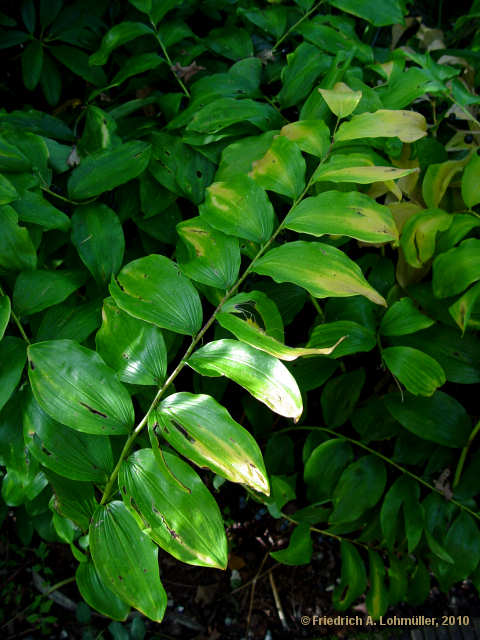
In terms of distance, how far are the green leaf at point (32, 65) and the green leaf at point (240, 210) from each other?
51 cm

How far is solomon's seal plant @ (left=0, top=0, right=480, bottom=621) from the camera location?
53 centimetres

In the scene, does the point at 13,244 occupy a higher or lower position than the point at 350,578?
higher

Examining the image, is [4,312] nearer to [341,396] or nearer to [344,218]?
[344,218]

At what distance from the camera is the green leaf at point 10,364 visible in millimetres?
589

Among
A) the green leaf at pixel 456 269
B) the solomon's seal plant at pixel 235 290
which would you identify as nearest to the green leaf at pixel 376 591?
the solomon's seal plant at pixel 235 290

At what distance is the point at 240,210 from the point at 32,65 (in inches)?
23.2

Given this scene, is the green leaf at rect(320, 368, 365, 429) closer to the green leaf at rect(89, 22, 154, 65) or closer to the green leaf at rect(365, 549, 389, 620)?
the green leaf at rect(365, 549, 389, 620)

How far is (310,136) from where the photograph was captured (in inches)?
28.4

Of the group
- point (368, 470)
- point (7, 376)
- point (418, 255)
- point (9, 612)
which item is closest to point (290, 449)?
point (368, 470)

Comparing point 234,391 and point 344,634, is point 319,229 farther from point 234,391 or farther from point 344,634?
point 344,634

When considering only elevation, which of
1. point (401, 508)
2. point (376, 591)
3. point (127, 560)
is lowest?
point (376, 591)

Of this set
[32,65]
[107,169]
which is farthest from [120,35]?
[107,169]

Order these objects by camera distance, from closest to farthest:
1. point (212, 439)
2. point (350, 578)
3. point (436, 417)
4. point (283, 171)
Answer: point (212, 439) → point (283, 171) → point (436, 417) → point (350, 578)

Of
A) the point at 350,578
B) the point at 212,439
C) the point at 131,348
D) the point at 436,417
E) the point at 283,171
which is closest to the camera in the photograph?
the point at 212,439
